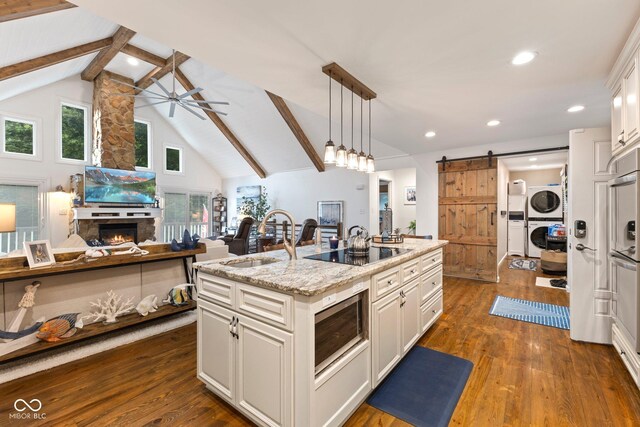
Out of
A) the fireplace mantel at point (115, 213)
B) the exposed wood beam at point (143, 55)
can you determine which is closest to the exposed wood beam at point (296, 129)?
the exposed wood beam at point (143, 55)

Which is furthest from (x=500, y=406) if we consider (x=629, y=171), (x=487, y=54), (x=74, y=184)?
(x=74, y=184)

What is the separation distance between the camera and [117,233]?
6617 mm

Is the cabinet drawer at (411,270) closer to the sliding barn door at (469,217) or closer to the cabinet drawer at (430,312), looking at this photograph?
the cabinet drawer at (430,312)

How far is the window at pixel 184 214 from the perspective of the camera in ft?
29.1

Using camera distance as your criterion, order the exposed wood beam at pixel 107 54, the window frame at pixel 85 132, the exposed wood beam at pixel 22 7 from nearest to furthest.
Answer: the exposed wood beam at pixel 22 7 → the exposed wood beam at pixel 107 54 → the window frame at pixel 85 132

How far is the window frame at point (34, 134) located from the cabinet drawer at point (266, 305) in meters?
7.51

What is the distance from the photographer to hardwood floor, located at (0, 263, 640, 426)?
5.68 feet

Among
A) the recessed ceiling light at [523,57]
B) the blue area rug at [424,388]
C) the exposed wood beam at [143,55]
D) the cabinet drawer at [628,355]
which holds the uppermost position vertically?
the exposed wood beam at [143,55]

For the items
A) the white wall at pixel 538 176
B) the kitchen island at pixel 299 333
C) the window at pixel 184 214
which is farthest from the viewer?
the window at pixel 184 214

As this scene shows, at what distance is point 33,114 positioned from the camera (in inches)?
243

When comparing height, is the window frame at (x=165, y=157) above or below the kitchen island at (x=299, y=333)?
above

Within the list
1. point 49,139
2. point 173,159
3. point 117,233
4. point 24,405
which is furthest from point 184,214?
point 24,405

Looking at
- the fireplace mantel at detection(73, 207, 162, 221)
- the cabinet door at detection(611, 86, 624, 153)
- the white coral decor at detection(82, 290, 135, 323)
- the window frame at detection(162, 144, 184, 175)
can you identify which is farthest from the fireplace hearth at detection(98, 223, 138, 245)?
the cabinet door at detection(611, 86, 624, 153)

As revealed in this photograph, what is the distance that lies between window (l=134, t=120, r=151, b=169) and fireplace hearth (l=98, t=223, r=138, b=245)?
7.47 ft
